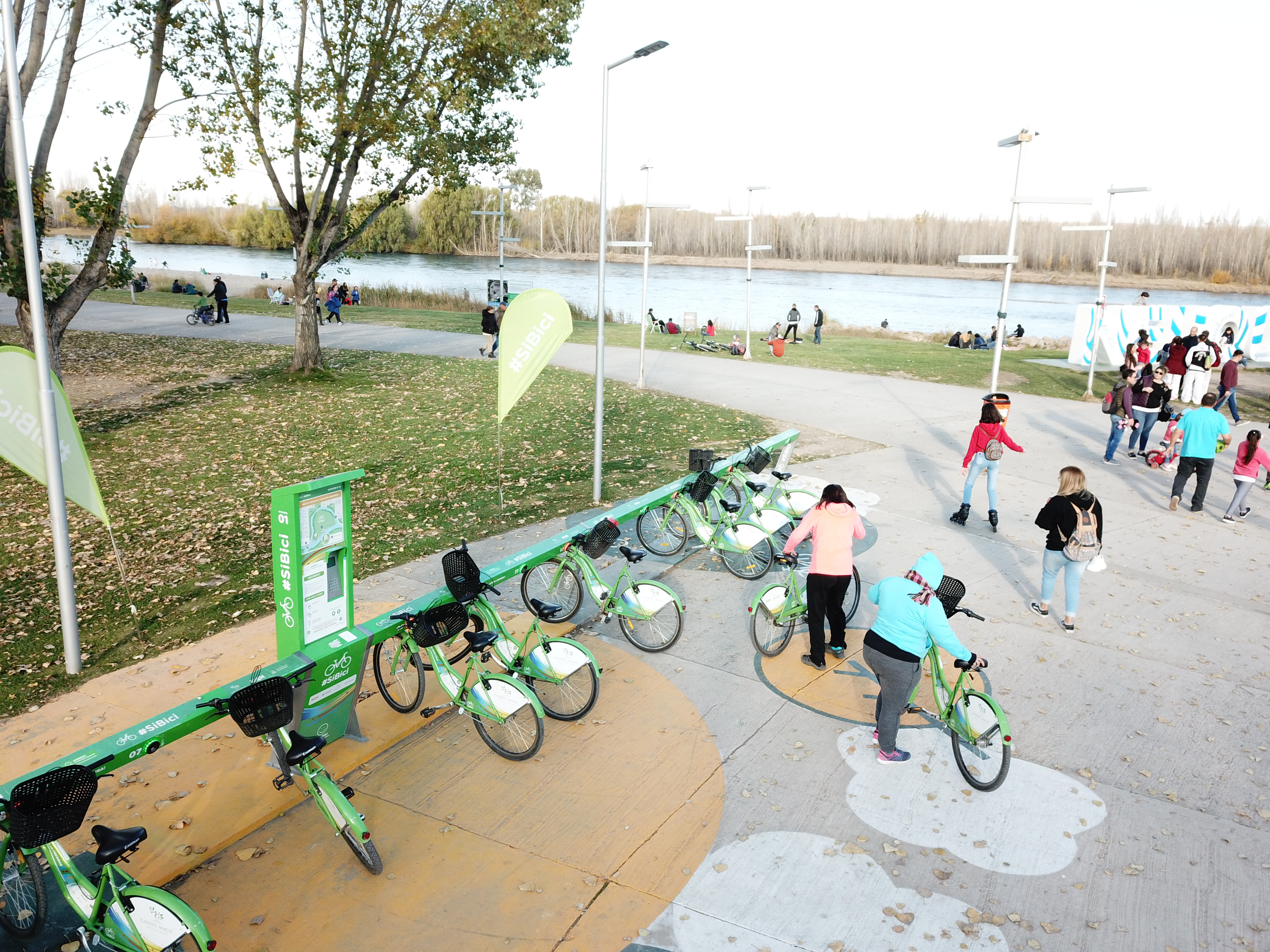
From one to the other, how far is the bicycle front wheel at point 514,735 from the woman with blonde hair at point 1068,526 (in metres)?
5.06

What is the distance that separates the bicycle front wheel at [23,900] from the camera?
177 inches

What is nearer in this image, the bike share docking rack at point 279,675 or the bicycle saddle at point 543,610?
the bike share docking rack at point 279,675

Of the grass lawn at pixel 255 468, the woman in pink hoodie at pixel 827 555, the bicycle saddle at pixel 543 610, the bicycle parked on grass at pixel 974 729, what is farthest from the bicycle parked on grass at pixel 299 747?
the woman in pink hoodie at pixel 827 555

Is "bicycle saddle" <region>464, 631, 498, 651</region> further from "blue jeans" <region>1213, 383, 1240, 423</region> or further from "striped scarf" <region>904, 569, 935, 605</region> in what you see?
"blue jeans" <region>1213, 383, 1240, 423</region>

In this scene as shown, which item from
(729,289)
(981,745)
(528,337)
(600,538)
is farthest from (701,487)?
(729,289)

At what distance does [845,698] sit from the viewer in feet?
23.7

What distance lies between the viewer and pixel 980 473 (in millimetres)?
11312

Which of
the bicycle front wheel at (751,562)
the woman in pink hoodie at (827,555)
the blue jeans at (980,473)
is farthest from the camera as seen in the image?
the blue jeans at (980,473)

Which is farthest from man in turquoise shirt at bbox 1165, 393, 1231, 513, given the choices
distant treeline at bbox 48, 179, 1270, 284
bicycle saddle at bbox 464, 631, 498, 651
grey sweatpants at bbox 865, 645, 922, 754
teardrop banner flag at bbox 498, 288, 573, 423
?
distant treeline at bbox 48, 179, 1270, 284

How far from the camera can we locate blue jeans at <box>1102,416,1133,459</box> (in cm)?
1501

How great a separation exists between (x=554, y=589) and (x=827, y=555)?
2.68m

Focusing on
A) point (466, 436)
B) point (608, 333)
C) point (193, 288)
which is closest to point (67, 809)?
point (466, 436)

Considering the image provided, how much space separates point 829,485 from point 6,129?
44.4 ft

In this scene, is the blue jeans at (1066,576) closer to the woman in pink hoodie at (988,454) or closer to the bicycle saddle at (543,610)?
the woman in pink hoodie at (988,454)
